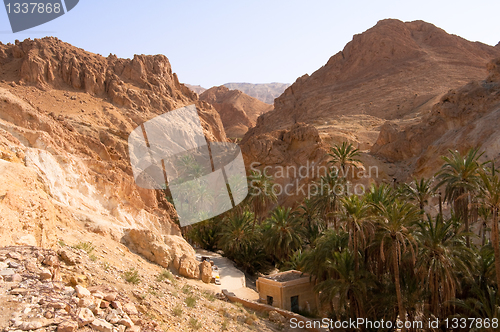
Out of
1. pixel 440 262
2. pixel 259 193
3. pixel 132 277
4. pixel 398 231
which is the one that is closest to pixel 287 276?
pixel 398 231

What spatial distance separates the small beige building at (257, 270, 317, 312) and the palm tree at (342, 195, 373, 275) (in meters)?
3.92

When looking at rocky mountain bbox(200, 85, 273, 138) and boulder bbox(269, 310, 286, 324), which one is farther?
rocky mountain bbox(200, 85, 273, 138)

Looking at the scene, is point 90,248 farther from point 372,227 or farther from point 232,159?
point 232,159

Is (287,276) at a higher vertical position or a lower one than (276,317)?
lower

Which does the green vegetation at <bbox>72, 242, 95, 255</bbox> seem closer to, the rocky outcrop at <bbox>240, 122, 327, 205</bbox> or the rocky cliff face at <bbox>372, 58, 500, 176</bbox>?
the rocky outcrop at <bbox>240, 122, 327, 205</bbox>

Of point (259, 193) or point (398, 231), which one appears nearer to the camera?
point (398, 231)

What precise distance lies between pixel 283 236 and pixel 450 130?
21259 millimetres

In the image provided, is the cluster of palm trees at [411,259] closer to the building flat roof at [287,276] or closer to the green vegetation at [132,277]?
the building flat roof at [287,276]

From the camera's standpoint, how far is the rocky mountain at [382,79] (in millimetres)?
60750

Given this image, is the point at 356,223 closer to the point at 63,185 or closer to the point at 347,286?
the point at 347,286

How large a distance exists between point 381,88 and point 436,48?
17.9m

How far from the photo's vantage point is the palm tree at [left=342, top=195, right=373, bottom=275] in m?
17.5

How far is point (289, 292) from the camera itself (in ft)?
66.6

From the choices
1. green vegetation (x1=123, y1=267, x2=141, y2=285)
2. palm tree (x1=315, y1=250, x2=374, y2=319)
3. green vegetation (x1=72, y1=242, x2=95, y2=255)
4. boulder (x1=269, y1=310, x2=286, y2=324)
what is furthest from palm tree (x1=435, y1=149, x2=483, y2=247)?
green vegetation (x1=72, y1=242, x2=95, y2=255)
